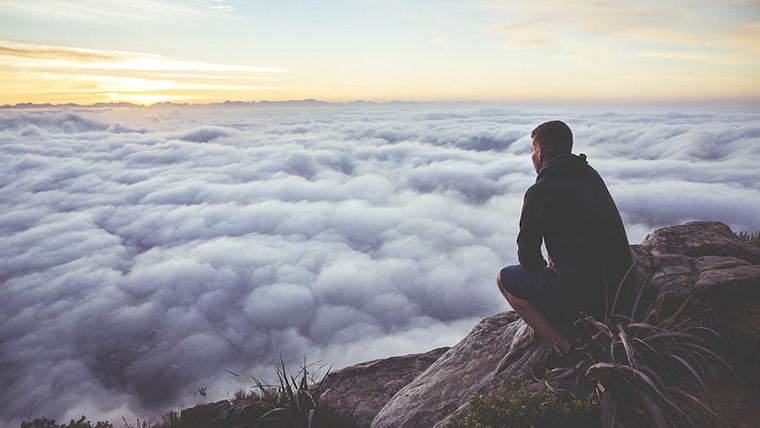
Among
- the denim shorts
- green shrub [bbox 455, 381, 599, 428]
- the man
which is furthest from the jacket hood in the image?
green shrub [bbox 455, 381, 599, 428]

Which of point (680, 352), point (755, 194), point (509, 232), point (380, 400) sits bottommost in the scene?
point (509, 232)

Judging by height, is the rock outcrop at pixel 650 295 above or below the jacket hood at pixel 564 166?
below

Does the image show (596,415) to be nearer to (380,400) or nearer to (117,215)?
(380,400)

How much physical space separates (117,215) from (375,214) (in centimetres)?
7313

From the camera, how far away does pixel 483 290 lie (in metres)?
70.6

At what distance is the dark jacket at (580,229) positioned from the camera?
10.4ft

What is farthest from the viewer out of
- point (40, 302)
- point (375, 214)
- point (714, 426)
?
point (375, 214)

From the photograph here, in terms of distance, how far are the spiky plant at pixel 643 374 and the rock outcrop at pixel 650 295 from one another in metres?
0.20

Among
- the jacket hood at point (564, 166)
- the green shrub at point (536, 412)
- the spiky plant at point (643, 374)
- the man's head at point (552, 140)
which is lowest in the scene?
the green shrub at point (536, 412)

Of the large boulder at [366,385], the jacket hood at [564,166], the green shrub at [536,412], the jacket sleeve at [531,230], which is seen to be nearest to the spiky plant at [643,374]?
the green shrub at [536,412]

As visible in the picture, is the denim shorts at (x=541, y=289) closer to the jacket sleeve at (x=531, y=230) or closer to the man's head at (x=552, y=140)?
the jacket sleeve at (x=531, y=230)

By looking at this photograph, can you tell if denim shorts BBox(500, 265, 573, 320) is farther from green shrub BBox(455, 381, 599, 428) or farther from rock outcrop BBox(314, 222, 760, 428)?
green shrub BBox(455, 381, 599, 428)

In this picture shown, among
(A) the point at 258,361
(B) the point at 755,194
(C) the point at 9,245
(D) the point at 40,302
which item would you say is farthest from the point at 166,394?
(B) the point at 755,194

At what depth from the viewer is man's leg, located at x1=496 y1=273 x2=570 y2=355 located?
3529mm
